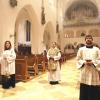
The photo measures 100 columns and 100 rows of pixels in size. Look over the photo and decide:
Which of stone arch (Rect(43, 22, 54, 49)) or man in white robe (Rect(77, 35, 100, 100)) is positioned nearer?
man in white robe (Rect(77, 35, 100, 100))

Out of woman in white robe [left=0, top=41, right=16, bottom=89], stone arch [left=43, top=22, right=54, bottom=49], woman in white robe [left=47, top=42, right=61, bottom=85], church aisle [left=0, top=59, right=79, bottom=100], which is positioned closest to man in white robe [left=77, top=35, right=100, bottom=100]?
church aisle [left=0, top=59, right=79, bottom=100]

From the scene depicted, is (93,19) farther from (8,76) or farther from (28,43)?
(8,76)

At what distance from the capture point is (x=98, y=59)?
5254 millimetres

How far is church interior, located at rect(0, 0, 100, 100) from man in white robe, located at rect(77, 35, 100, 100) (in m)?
1.50

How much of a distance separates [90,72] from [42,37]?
1422 cm

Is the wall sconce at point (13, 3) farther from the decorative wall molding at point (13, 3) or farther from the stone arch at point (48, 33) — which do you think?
the stone arch at point (48, 33)

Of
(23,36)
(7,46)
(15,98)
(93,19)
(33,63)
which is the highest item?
(93,19)

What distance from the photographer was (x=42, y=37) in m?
19.2

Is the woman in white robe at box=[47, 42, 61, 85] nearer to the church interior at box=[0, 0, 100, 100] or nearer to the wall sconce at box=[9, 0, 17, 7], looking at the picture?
the church interior at box=[0, 0, 100, 100]

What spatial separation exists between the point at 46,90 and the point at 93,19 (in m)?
27.9

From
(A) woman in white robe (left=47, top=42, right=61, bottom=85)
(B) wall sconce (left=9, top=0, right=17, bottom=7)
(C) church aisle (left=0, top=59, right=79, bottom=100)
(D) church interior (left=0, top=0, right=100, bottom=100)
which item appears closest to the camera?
(C) church aisle (left=0, top=59, right=79, bottom=100)

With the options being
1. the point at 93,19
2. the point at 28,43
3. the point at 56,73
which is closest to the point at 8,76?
the point at 56,73

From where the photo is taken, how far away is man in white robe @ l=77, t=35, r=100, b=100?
5.15 m

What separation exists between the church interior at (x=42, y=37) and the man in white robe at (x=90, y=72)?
4.91 ft
